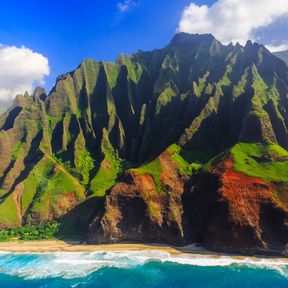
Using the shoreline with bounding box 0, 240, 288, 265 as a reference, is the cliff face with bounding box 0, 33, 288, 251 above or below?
above

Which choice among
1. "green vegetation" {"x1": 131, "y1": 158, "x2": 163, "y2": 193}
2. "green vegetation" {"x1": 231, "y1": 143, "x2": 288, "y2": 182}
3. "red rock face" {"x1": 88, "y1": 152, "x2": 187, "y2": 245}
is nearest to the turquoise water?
"red rock face" {"x1": 88, "y1": 152, "x2": 187, "y2": 245}

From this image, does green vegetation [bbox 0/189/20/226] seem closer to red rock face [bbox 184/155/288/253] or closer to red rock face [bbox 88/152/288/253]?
red rock face [bbox 88/152/288/253]

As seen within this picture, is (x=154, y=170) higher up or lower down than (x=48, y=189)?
higher up

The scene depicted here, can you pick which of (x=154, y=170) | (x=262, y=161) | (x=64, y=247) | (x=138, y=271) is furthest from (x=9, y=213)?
(x=262, y=161)

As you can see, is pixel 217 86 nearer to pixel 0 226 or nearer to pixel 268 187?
pixel 268 187

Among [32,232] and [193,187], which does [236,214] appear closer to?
[193,187]

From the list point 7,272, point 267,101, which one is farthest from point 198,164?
point 7,272

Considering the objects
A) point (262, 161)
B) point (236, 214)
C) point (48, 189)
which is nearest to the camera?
point (236, 214)

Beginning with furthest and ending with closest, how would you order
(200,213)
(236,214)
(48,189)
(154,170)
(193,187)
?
1. (48,189)
2. (154,170)
3. (193,187)
4. (200,213)
5. (236,214)
